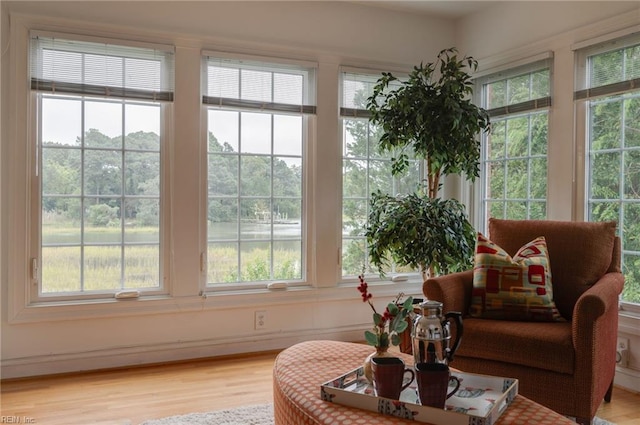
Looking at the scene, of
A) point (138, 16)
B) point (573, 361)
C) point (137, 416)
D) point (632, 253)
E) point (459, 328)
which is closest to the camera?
point (459, 328)

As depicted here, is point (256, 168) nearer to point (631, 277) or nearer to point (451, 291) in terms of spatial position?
point (451, 291)

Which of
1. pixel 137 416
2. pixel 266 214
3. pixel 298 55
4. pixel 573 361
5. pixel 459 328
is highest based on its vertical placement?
pixel 298 55

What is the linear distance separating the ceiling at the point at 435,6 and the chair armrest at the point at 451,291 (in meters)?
2.29

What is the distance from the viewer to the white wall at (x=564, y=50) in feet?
9.87

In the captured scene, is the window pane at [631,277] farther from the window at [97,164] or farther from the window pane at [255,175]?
the window at [97,164]

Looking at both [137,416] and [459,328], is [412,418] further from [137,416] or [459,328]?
[137,416]

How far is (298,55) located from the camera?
380cm

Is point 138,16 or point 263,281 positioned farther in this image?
point 263,281

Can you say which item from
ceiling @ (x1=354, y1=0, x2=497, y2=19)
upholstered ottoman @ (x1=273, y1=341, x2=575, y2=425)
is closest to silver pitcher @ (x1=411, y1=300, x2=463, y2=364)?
upholstered ottoman @ (x1=273, y1=341, x2=575, y2=425)


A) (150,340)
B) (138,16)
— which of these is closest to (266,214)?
(150,340)

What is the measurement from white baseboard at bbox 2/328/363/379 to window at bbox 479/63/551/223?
153 cm

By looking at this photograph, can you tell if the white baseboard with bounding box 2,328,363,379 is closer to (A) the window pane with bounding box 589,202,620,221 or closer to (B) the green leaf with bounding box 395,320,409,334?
(A) the window pane with bounding box 589,202,620,221

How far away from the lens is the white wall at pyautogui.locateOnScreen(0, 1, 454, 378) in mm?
3088

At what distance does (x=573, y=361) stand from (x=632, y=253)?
1.24 metres
